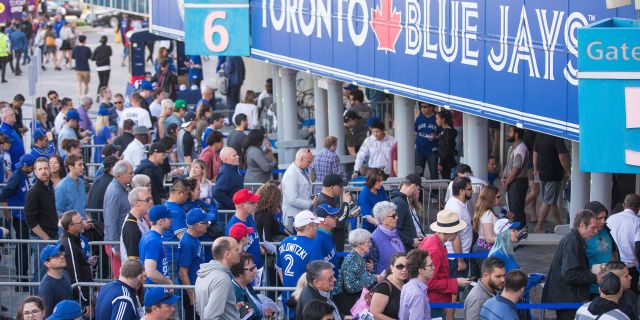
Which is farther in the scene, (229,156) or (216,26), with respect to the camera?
(216,26)

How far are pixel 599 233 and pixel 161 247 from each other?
3.95 m

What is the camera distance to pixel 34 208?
14461 millimetres

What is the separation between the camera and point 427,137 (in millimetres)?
20469

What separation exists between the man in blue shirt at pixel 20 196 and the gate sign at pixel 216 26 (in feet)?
27.0

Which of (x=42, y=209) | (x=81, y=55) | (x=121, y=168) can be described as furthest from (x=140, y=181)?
(x=81, y=55)

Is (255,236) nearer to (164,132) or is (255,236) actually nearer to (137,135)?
(137,135)

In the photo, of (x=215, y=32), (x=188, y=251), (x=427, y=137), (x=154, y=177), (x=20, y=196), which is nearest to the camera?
(x=188, y=251)

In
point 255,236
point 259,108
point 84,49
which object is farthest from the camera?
point 84,49

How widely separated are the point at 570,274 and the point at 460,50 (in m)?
5.25

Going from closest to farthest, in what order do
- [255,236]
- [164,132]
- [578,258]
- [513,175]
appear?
[578,258], [255,236], [513,175], [164,132]

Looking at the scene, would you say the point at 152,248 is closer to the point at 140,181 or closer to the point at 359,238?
the point at 359,238

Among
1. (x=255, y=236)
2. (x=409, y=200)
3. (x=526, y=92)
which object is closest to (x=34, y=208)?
(x=255, y=236)

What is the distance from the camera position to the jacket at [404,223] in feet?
44.2

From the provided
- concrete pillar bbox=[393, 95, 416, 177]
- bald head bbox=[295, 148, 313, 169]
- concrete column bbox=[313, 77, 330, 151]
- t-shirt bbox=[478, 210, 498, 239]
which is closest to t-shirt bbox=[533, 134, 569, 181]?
concrete pillar bbox=[393, 95, 416, 177]
